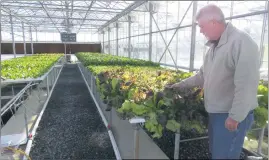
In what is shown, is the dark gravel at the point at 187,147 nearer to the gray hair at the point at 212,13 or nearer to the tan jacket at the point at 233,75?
the tan jacket at the point at 233,75

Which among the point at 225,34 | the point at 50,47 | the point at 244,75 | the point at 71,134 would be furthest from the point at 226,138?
the point at 50,47

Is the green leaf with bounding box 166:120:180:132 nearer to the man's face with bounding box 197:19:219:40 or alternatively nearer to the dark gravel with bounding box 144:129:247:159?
the dark gravel with bounding box 144:129:247:159

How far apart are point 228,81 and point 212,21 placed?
20.7 inches

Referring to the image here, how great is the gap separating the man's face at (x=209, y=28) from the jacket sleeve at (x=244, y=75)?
0.23m

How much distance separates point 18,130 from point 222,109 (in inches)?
158

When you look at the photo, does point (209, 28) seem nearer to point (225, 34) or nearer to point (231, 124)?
point (225, 34)

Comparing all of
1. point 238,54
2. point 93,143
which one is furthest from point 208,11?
point 93,143

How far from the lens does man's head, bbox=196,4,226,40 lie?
5.67 ft

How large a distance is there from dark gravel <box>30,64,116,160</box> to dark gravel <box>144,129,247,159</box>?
32.5 inches

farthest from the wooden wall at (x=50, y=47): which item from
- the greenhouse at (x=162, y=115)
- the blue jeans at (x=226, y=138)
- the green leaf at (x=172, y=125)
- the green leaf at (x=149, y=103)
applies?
the blue jeans at (x=226, y=138)

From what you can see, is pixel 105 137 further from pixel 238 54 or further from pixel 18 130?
pixel 238 54

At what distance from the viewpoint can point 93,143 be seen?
145 inches

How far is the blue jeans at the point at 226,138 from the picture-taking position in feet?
5.93

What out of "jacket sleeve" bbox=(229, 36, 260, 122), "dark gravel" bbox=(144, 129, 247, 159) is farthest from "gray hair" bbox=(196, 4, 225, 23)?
"dark gravel" bbox=(144, 129, 247, 159)
